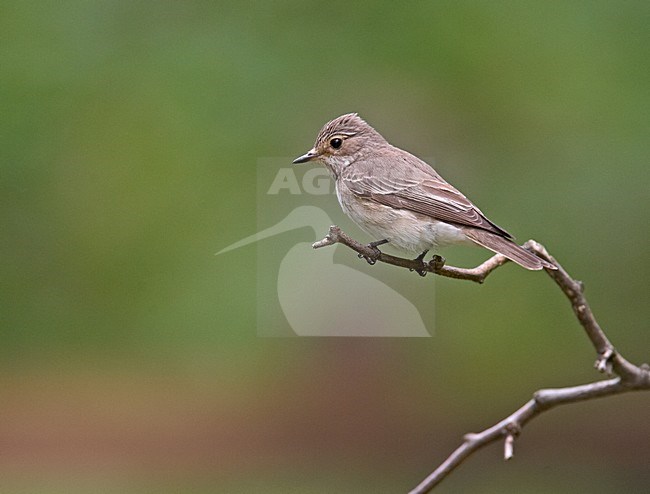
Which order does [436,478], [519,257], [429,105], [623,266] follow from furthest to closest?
[429,105] < [623,266] < [519,257] < [436,478]

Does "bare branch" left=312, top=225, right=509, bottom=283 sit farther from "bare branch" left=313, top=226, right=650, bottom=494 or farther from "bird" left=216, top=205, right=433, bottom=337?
"bird" left=216, top=205, right=433, bottom=337

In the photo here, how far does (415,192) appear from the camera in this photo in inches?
126

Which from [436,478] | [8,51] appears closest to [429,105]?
[8,51]

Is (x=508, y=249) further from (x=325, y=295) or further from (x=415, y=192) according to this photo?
(x=325, y=295)

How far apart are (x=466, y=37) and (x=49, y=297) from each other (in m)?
2.78

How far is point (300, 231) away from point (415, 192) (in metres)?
2.03

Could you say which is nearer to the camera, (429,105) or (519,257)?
(519,257)

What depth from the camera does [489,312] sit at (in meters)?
5.16

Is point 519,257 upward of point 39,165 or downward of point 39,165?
downward

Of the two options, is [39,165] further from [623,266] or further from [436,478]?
[436,478]

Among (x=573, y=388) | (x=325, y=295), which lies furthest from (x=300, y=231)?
(x=573, y=388)

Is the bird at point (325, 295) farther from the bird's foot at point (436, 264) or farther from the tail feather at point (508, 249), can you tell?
the bird's foot at point (436, 264)

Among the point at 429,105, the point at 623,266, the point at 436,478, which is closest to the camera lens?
the point at 436,478

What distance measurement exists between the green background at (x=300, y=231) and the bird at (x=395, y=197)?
172 centimetres
